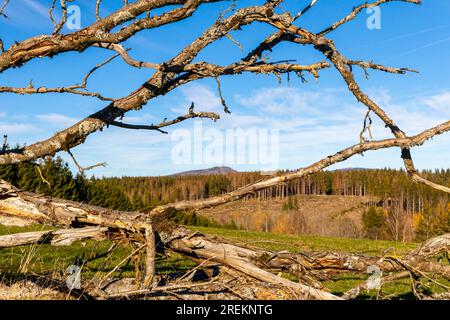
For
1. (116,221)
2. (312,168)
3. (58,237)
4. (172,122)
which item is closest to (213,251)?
(116,221)

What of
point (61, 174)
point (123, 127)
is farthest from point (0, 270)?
point (61, 174)

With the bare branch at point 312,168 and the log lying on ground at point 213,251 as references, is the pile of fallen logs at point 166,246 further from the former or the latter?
the bare branch at point 312,168

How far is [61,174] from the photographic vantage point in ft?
118

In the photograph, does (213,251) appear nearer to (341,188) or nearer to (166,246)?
(166,246)

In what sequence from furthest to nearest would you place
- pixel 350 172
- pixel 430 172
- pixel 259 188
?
1. pixel 430 172
2. pixel 350 172
3. pixel 259 188

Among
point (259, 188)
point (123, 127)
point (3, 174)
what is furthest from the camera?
point (3, 174)

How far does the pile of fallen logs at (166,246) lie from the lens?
5.05 metres

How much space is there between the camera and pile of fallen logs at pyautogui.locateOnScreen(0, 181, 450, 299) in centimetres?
505

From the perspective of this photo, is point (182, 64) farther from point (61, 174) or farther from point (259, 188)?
point (61, 174)

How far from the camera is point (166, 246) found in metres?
5.42

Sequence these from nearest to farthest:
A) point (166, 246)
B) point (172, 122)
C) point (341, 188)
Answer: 1. point (166, 246)
2. point (172, 122)
3. point (341, 188)

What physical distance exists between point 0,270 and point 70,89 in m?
2.58

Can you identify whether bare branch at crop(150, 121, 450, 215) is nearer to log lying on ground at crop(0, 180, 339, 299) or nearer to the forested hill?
log lying on ground at crop(0, 180, 339, 299)

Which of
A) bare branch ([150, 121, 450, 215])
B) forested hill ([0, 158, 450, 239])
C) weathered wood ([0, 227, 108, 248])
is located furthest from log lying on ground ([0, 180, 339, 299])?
Result: forested hill ([0, 158, 450, 239])
